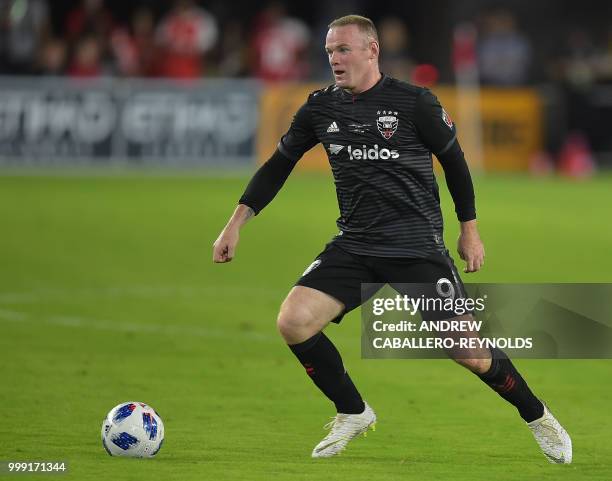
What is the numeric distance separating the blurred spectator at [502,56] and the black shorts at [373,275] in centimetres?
2196

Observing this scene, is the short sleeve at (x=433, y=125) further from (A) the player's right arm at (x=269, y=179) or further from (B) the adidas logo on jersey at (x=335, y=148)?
(A) the player's right arm at (x=269, y=179)

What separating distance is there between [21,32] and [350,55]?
20965mm

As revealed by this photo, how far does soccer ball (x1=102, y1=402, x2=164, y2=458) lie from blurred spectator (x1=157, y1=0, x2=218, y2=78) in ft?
68.7

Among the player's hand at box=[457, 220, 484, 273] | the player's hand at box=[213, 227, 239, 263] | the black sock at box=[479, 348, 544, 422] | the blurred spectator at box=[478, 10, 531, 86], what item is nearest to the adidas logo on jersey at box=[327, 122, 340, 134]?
the player's hand at box=[213, 227, 239, 263]

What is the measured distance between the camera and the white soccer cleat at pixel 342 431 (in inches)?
313

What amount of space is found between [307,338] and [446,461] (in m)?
0.98

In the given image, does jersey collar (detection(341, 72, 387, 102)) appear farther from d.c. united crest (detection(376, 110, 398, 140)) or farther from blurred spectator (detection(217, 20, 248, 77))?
blurred spectator (detection(217, 20, 248, 77))

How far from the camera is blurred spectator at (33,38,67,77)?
26.8 meters

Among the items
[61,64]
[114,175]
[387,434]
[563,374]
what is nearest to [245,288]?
[563,374]

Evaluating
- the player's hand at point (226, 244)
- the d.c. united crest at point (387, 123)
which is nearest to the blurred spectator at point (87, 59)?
the player's hand at point (226, 244)

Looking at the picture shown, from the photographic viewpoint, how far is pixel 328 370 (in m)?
7.96

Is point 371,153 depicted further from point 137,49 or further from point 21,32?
point 137,49

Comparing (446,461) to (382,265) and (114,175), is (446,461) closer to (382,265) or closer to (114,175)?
(382,265)

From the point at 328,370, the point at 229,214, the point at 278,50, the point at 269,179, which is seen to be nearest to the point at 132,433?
the point at 328,370
